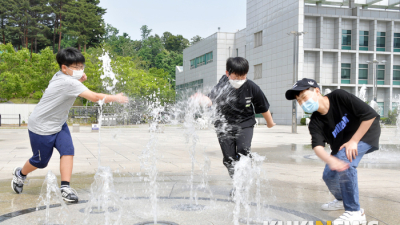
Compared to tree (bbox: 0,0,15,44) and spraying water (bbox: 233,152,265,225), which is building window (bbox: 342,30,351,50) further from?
tree (bbox: 0,0,15,44)

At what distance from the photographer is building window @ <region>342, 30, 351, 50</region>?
137 ft

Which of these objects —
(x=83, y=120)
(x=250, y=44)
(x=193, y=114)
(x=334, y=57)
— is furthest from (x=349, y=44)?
(x=193, y=114)

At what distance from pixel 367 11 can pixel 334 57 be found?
7085 mm

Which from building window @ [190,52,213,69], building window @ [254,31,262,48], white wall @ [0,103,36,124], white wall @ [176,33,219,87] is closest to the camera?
white wall @ [0,103,36,124]

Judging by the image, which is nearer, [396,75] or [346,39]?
[346,39]

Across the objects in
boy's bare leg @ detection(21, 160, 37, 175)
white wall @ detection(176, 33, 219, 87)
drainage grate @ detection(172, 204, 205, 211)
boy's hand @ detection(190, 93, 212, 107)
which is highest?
white wall @ detection(176, 33, 219, 87)

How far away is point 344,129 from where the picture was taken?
10.9 feet

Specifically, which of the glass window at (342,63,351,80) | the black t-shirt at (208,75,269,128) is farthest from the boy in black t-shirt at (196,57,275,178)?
the glass window at (342,63,351,80)

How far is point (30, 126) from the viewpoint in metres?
4.16

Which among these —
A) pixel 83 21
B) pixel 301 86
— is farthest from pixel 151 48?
pixel 301 86

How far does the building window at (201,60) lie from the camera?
5467cm

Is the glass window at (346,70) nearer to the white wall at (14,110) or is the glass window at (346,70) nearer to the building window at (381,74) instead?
the building window at (381,74)

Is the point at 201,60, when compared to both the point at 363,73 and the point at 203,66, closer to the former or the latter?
the point at 203,66

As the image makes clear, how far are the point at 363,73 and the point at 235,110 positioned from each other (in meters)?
42.5
